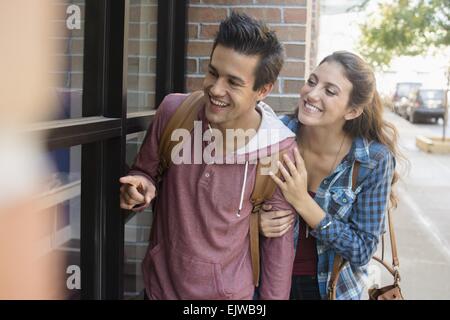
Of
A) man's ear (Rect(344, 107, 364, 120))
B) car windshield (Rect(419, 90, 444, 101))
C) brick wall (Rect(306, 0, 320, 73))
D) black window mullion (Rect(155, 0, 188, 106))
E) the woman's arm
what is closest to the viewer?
the woman's arm

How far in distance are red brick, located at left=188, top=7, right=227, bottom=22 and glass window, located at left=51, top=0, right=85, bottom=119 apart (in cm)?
124

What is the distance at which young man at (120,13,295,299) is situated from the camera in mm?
1936

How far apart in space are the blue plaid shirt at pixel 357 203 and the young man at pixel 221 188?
24 cm

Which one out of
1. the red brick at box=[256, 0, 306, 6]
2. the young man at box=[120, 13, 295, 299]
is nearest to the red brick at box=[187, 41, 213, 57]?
the red brick at box=[256, 0, 306, 6]

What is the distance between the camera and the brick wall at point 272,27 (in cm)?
315

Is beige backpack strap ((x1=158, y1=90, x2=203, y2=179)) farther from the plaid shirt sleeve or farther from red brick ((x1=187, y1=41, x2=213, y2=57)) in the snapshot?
red brick ((x1=187, y1=41, x2=213, y2=57))

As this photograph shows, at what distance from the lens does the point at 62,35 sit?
188cm

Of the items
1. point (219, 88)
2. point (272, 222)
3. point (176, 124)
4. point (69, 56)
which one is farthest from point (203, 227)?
point (69, 56)

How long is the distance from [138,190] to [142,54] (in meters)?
0.93

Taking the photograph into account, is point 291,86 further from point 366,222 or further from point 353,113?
point 366,222

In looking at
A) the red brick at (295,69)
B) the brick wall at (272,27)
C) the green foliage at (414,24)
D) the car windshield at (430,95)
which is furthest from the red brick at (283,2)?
the car windshield at (430,95)

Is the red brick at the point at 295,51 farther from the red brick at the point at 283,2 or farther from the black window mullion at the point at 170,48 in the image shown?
the black window mullion at the point at 170,48

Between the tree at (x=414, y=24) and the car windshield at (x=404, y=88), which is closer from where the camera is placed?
the tree at (x=414, y=24)

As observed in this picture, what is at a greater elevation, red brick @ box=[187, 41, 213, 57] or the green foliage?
the green foliage
